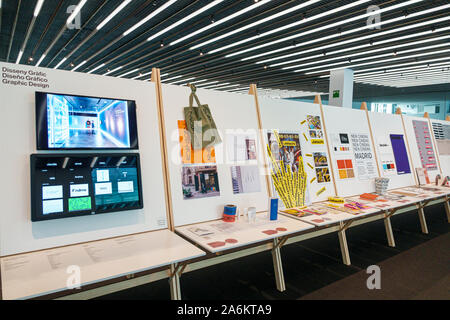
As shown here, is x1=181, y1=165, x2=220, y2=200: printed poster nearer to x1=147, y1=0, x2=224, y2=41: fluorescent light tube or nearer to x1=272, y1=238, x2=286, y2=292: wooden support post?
x1=272, y1=238, x2=286, y2=292: wooden support post

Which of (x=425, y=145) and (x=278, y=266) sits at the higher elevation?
(x=425, y=145)

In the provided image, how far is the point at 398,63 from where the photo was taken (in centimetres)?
827

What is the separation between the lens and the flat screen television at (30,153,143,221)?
1623 millimetres

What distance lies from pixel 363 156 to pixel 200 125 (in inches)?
95.7

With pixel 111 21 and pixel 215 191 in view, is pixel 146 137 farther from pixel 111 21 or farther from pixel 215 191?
pixel 111 21

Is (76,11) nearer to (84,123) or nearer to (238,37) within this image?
(238,37)

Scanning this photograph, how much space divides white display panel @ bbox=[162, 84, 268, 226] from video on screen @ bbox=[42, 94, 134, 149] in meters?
0.38

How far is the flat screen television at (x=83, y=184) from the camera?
1623 mm

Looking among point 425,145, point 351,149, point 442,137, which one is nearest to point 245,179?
point 351,149

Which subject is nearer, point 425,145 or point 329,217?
point 329,217

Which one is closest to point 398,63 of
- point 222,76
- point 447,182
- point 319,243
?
point 447,182

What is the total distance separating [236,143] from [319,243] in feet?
6.40

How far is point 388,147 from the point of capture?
394cm

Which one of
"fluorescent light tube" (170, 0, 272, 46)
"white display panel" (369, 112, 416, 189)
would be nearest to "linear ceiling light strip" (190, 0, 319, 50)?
"fluorescent light tube" (170, 0, 272, 46)
